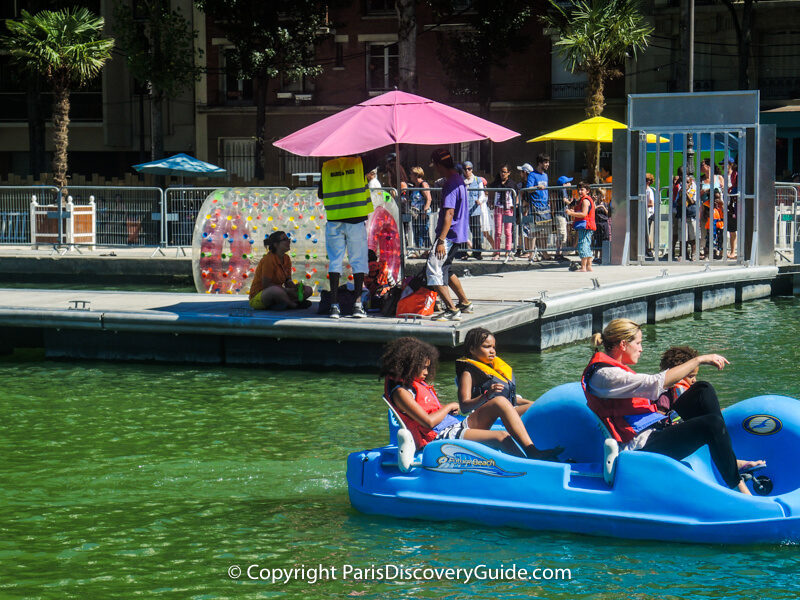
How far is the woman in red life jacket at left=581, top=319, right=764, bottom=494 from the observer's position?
6.53m

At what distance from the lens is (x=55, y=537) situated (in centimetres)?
693

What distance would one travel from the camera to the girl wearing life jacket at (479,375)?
24.0ft

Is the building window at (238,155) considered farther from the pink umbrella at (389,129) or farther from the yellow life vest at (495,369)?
the yellow life vest at (495,369)

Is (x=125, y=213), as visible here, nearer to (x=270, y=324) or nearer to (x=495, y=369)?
(x=270, y=324)

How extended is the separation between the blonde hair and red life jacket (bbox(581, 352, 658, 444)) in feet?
0.23

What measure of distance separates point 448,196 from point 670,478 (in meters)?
5.84

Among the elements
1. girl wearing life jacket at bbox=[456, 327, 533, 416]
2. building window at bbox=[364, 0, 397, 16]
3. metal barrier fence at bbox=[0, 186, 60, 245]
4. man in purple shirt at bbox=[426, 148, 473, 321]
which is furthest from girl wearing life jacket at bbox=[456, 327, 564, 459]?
building window at bbox=[364, 0, 397, 16]

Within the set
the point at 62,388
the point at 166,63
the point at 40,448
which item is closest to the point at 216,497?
the point at 40,448

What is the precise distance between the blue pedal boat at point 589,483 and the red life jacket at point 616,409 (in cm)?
12

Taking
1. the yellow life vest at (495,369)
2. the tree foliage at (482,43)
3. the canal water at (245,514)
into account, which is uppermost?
the tree foliage at (482,43)

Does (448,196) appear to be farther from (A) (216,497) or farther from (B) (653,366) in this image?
(A) (216,497)

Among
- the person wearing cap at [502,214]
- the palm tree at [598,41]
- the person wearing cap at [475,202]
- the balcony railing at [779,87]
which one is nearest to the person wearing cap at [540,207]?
the person wearing cap at [502,214]

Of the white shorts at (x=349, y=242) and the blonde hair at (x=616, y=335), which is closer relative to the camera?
the blonde hair at (x=616, y=335)

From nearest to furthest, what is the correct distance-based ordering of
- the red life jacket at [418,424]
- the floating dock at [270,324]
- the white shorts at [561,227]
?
1. the red life jacket at [418,424]
2. the floating dock at [270,324]
3. the white shorts at [561,227]
